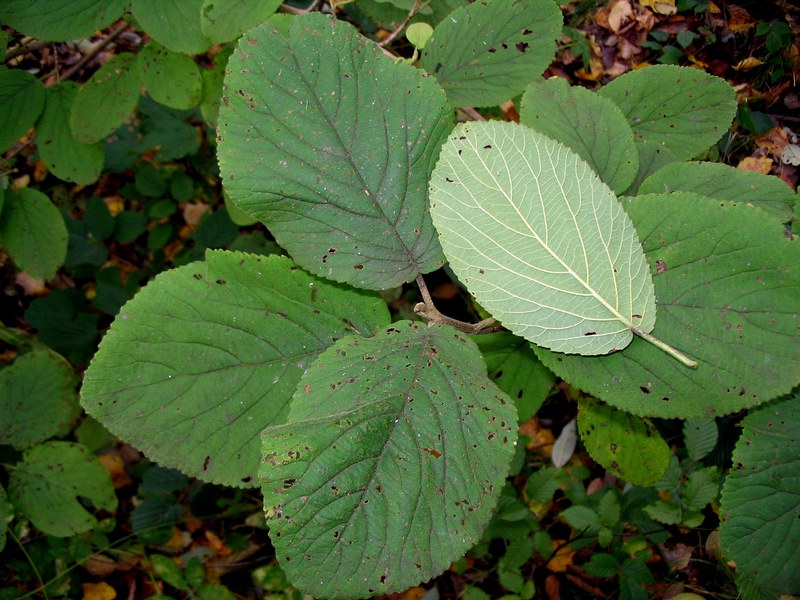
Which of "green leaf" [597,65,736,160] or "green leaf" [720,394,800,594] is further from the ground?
"green leaf" [597,65,736,160]

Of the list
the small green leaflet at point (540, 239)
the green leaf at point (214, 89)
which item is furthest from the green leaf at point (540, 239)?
the green leaf at point (214, 89)

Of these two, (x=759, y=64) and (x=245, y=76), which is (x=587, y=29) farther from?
(x=245, y=76)

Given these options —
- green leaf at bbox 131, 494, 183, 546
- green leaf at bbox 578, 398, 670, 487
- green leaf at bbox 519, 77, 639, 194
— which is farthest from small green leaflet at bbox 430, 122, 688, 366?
green leaf at bbox 131, 494, 183, 546

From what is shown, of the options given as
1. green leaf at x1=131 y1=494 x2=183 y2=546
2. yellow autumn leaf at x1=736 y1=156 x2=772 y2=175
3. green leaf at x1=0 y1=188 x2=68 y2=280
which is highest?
green leaf at x1=0 y1=188 x2=68 y2=280

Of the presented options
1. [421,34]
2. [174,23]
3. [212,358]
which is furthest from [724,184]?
[174,23]

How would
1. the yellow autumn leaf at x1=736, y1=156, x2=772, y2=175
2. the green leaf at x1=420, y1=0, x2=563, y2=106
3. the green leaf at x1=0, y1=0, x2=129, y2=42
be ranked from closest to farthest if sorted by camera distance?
the green leaf at x1=420, y1=0, x2=563, y2=106, the green leaf at x1=0, y1=0, x2=129, y2=42, the yellow autumn leaf at x1=736, y1=156, x2=772, y2=175

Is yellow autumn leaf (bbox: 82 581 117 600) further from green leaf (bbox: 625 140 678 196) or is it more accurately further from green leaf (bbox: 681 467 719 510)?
green leaf (bbox: 625 140 678 196)
